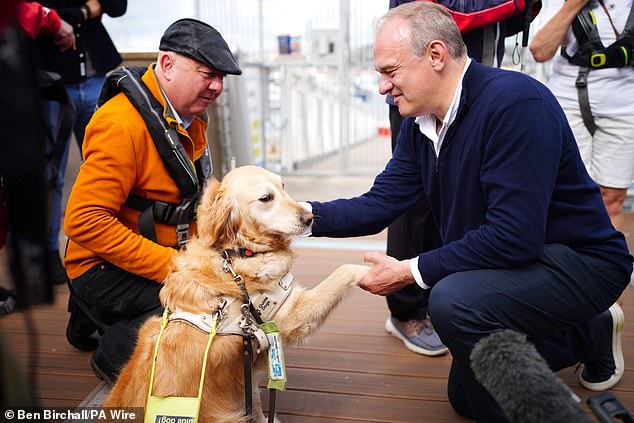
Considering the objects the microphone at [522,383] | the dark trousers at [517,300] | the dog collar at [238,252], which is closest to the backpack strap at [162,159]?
the dog collar at [238,252]

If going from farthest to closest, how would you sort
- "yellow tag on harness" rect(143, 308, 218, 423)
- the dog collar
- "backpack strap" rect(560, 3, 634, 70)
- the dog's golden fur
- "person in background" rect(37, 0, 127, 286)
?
"person in background" rect(37, 0, 127, 286)
"backpack strap" rect(560, 3, 634, 70)
the dog collar
the dog's golden fur
"yellow tag on harness" rect(143, 308, 218, 423)

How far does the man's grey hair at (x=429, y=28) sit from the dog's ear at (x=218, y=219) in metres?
0.81

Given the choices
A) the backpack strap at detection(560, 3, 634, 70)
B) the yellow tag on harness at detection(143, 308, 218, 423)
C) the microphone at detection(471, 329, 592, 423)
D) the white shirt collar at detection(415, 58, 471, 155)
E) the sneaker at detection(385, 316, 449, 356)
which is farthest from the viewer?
the backpack strap at detection(560, 3, 634, 70)

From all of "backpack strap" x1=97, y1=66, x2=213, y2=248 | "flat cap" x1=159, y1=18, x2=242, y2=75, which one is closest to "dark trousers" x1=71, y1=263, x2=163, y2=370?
"backpack strap" x1=97, y1=66, x2=213, y2=248

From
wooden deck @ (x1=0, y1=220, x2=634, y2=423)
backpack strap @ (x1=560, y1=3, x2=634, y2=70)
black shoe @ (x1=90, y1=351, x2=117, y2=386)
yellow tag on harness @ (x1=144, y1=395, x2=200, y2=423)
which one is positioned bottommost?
wooden deck @ (x1=0, y1=220, x2=634, y2=423)

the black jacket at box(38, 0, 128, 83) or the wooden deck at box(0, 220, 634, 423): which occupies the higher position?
the black jacket at box(38, 0, 128, 83)

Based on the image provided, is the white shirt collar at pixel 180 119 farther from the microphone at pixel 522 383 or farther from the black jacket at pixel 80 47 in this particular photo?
the microphone at pixel 522 383

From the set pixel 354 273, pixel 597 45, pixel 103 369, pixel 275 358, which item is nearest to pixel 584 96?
pixel 597 45

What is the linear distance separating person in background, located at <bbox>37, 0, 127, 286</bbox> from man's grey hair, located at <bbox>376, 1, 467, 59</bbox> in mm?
2089

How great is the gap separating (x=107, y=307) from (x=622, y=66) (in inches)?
102

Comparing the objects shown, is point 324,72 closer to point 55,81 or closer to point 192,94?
point 55,81

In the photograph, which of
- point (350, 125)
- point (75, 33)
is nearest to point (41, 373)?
point (75, 33)

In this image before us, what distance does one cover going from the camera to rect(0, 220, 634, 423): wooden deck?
222 cm

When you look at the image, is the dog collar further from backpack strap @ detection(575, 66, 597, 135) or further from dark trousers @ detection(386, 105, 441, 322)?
backpack strap @ detection(575, 66, 597, 135)
